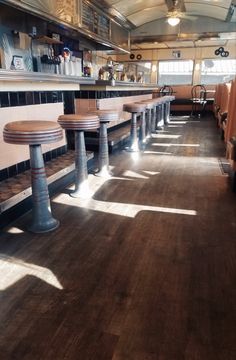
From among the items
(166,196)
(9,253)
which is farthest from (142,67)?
(9,253)

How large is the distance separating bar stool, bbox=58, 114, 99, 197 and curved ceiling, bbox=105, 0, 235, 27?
20.6 ft

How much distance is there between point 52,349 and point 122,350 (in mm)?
298

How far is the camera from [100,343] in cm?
128

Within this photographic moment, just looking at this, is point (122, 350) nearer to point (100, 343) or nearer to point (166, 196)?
point (100, 343)

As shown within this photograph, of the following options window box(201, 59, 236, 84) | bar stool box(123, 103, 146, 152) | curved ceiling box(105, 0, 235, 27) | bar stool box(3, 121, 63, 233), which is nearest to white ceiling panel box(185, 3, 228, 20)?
curved ceiling box(105, 0, 235, 27)

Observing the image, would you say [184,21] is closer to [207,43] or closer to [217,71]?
[207,43]

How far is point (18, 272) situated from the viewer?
1771 mm

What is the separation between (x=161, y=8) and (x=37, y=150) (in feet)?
33.0

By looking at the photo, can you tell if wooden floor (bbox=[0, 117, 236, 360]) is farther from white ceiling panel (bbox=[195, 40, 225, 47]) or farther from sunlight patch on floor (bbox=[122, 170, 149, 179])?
white ceiling panel (bbox=[195, 40, 225, 47])

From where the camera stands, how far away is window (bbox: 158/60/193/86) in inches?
558

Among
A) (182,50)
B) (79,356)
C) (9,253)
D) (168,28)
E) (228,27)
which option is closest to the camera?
(79,356)

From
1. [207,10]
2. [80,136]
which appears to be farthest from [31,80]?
[207,10]

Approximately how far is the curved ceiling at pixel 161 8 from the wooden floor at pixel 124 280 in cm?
706

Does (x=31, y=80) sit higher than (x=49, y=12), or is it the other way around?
(x=49, y=12)
